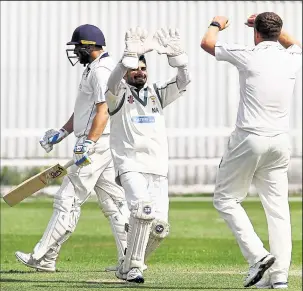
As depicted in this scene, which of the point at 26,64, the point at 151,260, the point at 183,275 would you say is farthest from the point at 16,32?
the point at 183,275

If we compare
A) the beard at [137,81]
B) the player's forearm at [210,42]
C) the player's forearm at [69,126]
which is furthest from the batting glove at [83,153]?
the player's forearm at [210,42]

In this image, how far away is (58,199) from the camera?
35.5 feet

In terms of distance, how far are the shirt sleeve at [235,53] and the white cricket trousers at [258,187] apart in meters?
0.43

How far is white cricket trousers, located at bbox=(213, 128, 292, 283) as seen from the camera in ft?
29.4

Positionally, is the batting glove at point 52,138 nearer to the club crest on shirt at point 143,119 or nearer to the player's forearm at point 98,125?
the player's forearm at point 98,125

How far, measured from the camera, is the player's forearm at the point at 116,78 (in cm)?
930

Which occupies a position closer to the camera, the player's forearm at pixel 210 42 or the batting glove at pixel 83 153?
the player's forearm at pixel 210 42

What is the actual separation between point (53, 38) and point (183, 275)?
16.4 metres

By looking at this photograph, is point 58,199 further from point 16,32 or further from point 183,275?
point 16,32

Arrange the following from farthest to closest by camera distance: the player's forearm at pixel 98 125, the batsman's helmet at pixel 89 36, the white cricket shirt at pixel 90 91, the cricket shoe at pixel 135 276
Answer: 1. the batsman's helmet at pixel 89 36
2. the white cricket shirt at pixel 90 91
3. the player's forearm at pixel 98 125
4. the cricket shoe at pixel 135 276

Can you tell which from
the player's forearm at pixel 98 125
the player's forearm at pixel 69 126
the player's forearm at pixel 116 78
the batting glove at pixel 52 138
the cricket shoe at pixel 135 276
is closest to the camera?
the player's forearm at pixel 116 78

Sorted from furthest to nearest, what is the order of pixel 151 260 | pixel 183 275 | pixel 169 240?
pixel 169 240, pixel 151 260, pixel 183 275

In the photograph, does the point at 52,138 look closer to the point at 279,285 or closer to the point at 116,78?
the point at 116,78

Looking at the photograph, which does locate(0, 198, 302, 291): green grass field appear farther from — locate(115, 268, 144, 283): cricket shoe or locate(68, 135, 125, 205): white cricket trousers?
locate(68, 135, 125, 205): white cricket trousers
